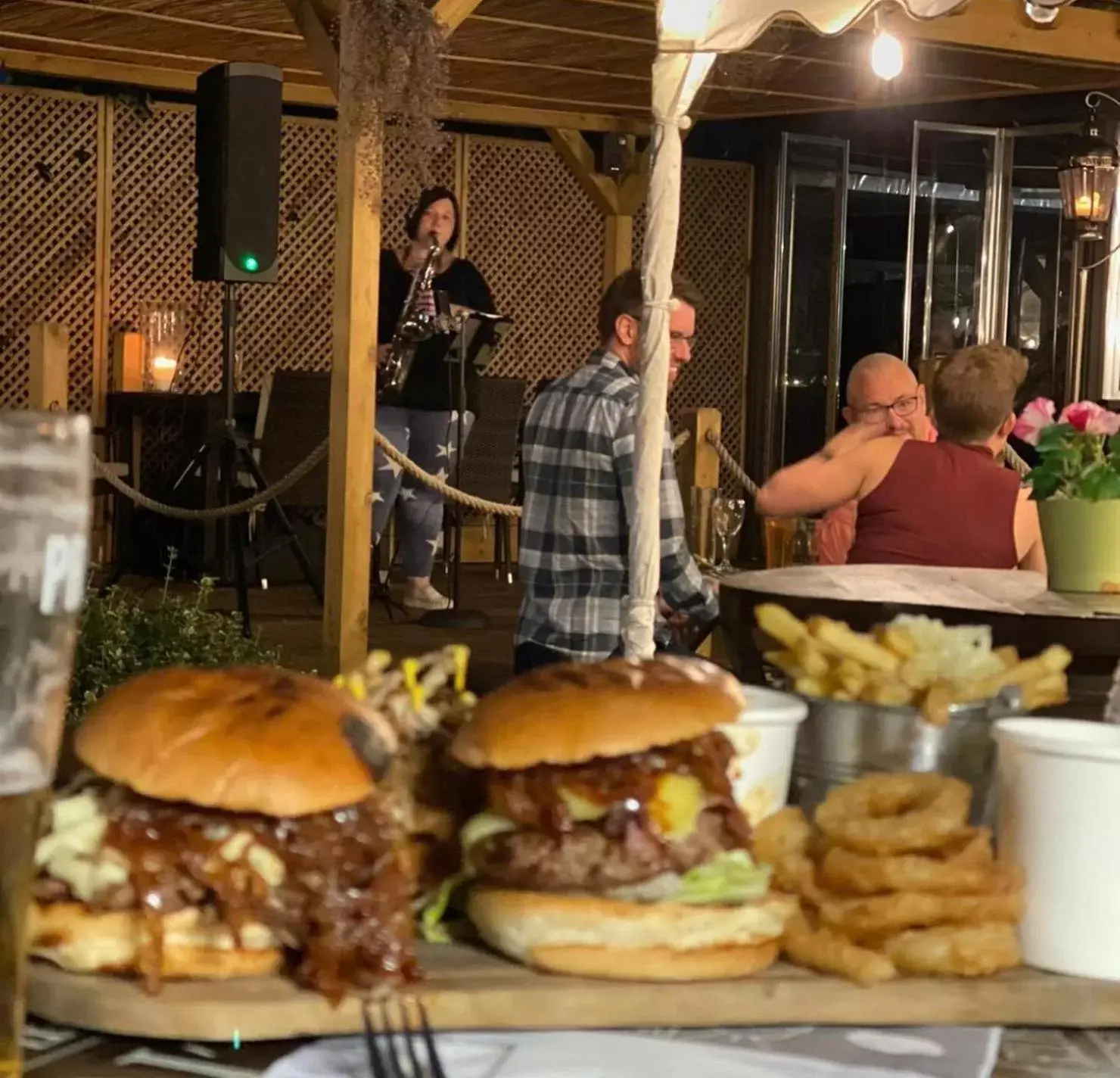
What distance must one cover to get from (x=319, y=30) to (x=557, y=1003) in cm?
545

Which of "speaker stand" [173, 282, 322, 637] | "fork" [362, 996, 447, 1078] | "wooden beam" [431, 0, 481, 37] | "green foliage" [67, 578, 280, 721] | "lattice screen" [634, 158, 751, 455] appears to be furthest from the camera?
"lattice screen" [634, 158, 751, 455]

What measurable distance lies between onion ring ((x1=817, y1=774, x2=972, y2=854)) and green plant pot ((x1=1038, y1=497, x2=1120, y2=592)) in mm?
1275

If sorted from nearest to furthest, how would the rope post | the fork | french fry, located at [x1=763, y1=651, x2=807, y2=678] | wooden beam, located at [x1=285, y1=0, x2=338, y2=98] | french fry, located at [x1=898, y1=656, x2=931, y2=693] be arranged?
the fork
french fry, located at [x1=898, y1=656, x2=931, y2=693]
french fry, located at [x1=763, y1=651, x2=807, y2=678]
the rope post
wooden beam, located at [x1=285, y1=0, x2=338, y2=98]

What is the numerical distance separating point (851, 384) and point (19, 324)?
703 cm

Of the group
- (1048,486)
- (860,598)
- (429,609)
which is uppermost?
(1048,486)

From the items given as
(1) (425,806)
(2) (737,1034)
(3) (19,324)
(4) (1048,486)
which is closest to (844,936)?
(2) (737,1034)

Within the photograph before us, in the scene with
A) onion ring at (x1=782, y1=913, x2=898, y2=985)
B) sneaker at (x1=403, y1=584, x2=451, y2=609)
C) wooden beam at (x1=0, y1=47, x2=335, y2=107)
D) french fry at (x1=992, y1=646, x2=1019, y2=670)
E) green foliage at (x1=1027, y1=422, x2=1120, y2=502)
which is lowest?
sneaker at (x1=403, y1=584, x2=451, y2=609)

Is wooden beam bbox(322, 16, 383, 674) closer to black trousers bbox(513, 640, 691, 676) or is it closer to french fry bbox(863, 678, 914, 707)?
black trousers bbox(513, 640, 691, 676)

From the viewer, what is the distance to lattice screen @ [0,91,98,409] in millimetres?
9961

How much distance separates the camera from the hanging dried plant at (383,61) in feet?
18.8

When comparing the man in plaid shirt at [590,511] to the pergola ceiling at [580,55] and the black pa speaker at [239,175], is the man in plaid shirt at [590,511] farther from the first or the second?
the pergola ceiling at [580,55]

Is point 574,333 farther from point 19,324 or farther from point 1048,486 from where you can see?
point 1048,486

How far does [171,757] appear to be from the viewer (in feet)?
4.21

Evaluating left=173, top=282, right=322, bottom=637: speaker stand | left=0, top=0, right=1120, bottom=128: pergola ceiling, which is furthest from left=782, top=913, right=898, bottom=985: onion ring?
left=0, top=0, right=1120, bottom=128: pergola ceiling
